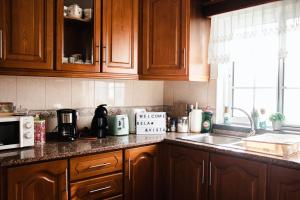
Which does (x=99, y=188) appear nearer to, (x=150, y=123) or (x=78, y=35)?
(x=150, y=123)

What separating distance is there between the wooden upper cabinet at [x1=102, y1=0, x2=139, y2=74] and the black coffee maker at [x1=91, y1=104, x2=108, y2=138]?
347mm

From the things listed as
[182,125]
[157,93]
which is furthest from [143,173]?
[157,93]

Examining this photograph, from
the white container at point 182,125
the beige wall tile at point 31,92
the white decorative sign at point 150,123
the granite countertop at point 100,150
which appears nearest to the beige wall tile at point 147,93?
the white decorative sign at point 150,123

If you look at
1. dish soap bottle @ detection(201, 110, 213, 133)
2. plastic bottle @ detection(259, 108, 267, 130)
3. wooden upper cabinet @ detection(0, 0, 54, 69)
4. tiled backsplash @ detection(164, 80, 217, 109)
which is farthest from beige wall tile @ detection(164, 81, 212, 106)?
wooden upper cabinet @ detection(0, 0, 54, 69)

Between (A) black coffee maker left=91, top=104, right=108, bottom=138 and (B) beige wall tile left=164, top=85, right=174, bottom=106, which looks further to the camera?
(B) beige wall tile left=164, top=85, right=174, bottom=106

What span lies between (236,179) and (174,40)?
120cm

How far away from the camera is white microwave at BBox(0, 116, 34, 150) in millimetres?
1836

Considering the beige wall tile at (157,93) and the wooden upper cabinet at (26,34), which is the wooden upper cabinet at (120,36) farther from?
the beige wall tile at (157,93)

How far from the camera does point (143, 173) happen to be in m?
2.27

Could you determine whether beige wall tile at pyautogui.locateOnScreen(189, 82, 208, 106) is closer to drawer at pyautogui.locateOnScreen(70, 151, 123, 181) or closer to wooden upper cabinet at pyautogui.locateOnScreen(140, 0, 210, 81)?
wooden upper cabinet at pyautogui.locateOnScreen(140, 0, 210, 81)

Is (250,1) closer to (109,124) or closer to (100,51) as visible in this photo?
(100,51)

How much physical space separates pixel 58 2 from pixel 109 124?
1055 millimetres

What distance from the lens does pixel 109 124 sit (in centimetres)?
252

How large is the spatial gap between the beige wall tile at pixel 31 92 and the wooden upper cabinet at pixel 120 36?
517 mm
